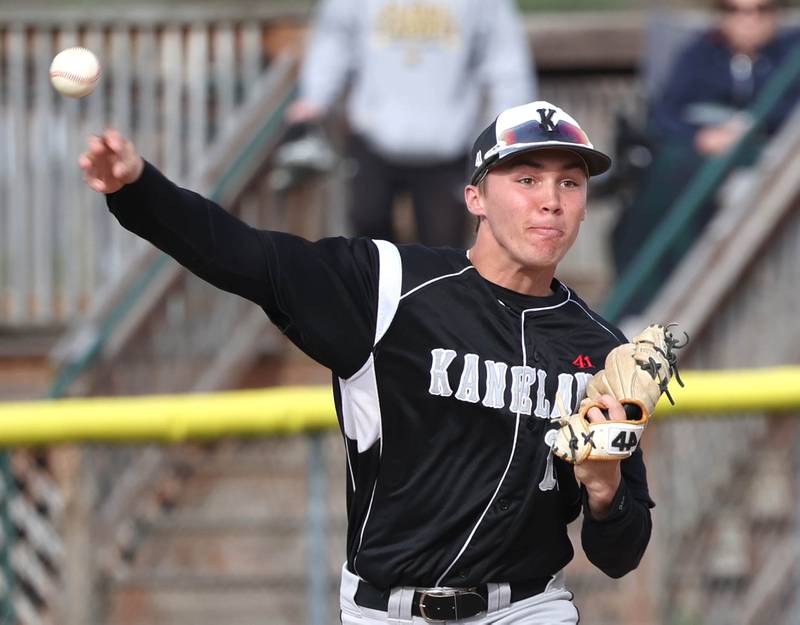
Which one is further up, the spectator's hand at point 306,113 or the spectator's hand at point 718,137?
the spectator's hand at point 306,113

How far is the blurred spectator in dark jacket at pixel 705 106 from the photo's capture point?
761cm

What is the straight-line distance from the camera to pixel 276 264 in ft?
11.1

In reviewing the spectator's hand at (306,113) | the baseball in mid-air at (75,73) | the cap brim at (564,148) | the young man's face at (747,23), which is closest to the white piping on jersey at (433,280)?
the cap brim at (564,148)

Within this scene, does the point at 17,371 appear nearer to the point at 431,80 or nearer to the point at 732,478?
the point at 431,80

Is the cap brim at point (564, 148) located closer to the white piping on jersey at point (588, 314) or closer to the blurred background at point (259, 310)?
the white piping on jersey at point (588, 314)

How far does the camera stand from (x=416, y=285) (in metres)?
3.58

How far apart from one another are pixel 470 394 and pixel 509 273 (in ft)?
1.02

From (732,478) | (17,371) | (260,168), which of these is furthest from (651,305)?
(17,371)

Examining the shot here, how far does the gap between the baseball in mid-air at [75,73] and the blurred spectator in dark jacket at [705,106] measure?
15.2ft

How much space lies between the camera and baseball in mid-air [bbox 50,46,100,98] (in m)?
3.20

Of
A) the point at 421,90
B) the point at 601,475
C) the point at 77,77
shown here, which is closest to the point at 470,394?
the point at 601,475

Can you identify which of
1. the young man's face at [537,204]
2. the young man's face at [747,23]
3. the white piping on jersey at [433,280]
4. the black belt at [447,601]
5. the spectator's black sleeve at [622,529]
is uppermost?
the young man's face at [747,23]

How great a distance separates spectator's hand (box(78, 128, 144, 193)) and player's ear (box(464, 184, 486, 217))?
34.0 inches

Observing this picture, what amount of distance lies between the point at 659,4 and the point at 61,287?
3.93 meters
